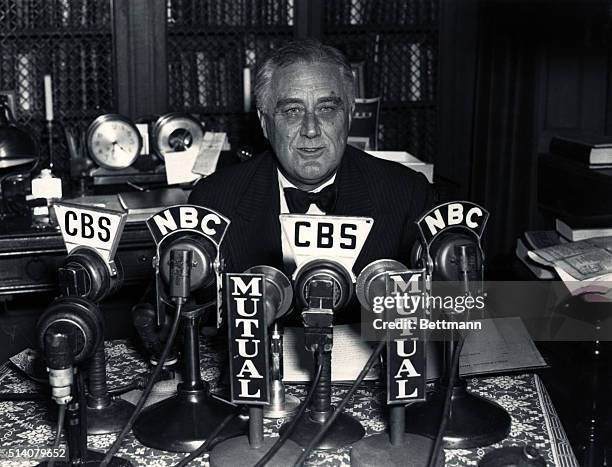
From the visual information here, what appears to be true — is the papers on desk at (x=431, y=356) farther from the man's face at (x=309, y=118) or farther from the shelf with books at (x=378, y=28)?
the shelf with books at (x=378, y=28)

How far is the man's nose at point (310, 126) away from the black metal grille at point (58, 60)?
2.24 meters

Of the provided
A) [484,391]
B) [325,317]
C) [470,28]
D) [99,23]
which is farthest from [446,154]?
[325,317]

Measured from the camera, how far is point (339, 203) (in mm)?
1979

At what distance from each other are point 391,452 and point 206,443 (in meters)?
0.26

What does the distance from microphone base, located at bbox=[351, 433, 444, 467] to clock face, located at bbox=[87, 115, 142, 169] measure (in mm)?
2251

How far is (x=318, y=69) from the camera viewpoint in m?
1.84

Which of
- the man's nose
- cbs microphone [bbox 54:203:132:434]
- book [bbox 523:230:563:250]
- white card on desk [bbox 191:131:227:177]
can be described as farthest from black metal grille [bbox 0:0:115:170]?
cbs microphone [bbox 54:203:132:434]

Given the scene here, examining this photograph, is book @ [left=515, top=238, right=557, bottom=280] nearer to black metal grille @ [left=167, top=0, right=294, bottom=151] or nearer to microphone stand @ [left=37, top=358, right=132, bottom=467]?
microphone stand @ [left=37, top=358, right=132, bottom=467]

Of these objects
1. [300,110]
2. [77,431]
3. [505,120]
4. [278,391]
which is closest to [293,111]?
[300,110]

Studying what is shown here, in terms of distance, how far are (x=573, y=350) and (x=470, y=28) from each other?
2.84 m

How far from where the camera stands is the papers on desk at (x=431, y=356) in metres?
1.48

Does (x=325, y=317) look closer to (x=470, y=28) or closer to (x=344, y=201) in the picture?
(x=344, y=201)

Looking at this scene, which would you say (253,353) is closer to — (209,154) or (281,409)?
(281,409)

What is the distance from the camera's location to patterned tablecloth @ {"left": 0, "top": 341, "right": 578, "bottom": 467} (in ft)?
4.01
